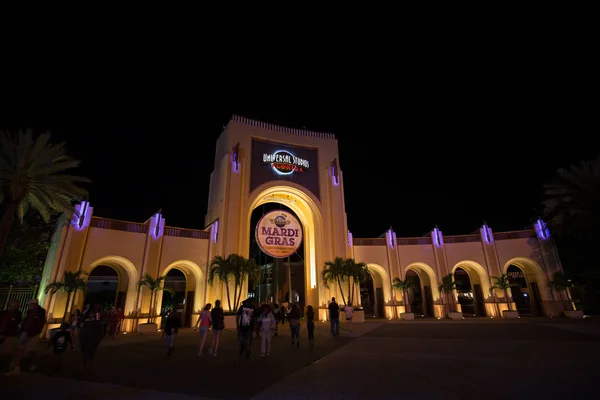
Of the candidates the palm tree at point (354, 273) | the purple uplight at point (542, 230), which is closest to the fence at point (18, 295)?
the palm tree at point (354, 273)

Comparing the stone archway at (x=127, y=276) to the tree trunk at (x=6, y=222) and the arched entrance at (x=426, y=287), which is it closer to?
the tree trunk at (x=6, y=222)

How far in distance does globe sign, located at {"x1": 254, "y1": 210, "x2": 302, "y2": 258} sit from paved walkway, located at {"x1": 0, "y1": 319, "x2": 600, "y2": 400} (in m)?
14.9

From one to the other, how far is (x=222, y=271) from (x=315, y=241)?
9.68 m

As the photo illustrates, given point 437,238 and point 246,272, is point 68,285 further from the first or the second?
point 437,238

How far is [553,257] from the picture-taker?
2680 centimetres

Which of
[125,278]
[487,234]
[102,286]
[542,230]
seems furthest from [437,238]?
[102,286]

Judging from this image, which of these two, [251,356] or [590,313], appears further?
[590,313]

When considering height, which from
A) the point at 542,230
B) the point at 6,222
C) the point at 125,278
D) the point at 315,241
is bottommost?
the point at 125,278

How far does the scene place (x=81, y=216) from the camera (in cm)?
1916

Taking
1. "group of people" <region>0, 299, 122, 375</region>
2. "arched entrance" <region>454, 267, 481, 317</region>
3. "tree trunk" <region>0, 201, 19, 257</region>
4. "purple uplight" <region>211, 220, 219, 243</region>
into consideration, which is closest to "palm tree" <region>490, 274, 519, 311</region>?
"arched entrance" <region>454, 267, 481, 317</region>

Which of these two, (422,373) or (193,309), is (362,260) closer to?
(193,309)

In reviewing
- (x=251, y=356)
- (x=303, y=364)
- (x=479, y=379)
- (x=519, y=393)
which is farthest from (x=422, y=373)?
(x=251, y=356)

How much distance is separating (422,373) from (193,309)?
2030 centimetres

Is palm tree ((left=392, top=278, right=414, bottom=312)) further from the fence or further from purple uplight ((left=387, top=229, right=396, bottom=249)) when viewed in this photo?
the fence
